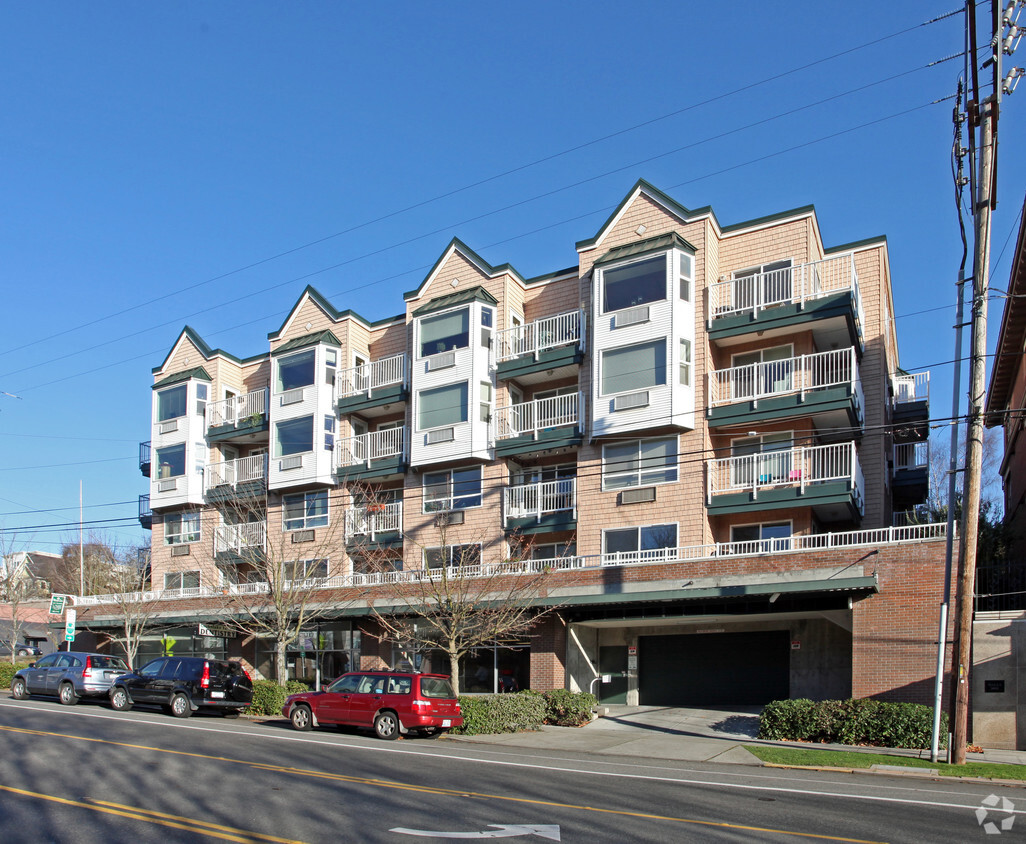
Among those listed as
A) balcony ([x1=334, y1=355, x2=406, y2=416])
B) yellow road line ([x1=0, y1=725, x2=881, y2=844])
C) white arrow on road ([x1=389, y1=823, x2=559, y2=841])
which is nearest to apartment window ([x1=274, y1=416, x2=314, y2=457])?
balcony ([x1=334, y1=355, x2=406, y2=416])

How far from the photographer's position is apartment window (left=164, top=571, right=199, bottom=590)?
137 feet

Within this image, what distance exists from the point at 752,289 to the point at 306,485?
18.5 meters

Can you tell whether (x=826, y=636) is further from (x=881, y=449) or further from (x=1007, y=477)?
(x=1007, y=477)

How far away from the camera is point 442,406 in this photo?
33.9m

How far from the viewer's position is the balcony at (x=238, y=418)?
132 ft

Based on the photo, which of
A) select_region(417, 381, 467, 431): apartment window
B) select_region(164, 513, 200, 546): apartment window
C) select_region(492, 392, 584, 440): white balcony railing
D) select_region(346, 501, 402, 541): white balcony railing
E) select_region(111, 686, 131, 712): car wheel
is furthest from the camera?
select_region(164, 513, 200, 546): apartment window

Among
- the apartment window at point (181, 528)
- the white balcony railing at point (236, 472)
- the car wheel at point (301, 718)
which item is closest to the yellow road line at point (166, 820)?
the car wheel at point (301, 718)

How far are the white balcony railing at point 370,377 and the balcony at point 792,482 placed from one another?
1294cm

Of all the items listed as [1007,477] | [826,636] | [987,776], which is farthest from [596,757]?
[1007,477]

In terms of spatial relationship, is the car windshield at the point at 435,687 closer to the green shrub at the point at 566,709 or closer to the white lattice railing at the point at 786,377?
the green shrub at the point at 566,709

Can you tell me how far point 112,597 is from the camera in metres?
40.7

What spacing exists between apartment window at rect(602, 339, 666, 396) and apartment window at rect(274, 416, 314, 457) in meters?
13.0

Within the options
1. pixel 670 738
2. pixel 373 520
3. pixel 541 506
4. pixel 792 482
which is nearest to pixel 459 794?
pixel 670 738

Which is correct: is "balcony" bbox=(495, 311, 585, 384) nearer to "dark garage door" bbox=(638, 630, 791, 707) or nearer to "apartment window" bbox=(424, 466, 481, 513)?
"apartment window" bbox=(424, 466, 481, 513)
